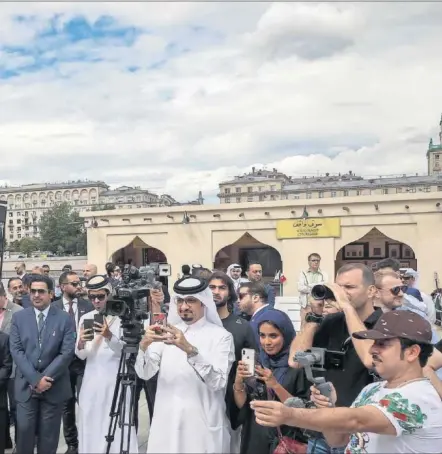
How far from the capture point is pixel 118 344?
3637 millimetres

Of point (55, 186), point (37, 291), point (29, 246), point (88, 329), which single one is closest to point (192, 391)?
point (88, 329)

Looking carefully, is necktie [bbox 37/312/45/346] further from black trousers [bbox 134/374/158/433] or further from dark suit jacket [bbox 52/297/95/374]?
black trousers [bbox 134/374/158/433]

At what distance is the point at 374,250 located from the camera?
757 inches

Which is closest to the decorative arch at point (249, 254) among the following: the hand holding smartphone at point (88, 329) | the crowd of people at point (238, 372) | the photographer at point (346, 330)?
the crowd of people at point (238, 372)

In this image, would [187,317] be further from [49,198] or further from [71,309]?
[49,198]

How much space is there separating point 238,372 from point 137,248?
20267mm

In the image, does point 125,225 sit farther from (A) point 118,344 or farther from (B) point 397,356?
(B) point 397,356

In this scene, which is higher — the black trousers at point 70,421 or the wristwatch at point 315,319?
the wristwatch at point 315,319

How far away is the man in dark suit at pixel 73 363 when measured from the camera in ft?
15.2

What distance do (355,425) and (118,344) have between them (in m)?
2.14

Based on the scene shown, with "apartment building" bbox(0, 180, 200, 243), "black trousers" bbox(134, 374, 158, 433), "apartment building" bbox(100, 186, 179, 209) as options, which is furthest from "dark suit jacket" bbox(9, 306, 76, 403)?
"apartment building" bbox(0, 180, 200, 243)

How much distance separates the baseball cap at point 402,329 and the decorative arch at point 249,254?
56.9 ft

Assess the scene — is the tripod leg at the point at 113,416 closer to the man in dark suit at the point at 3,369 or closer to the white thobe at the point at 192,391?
the white thobe at the point at 192,391

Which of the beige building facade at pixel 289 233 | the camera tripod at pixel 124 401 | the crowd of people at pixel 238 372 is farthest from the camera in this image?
the beige building facade at pixel 289 233
